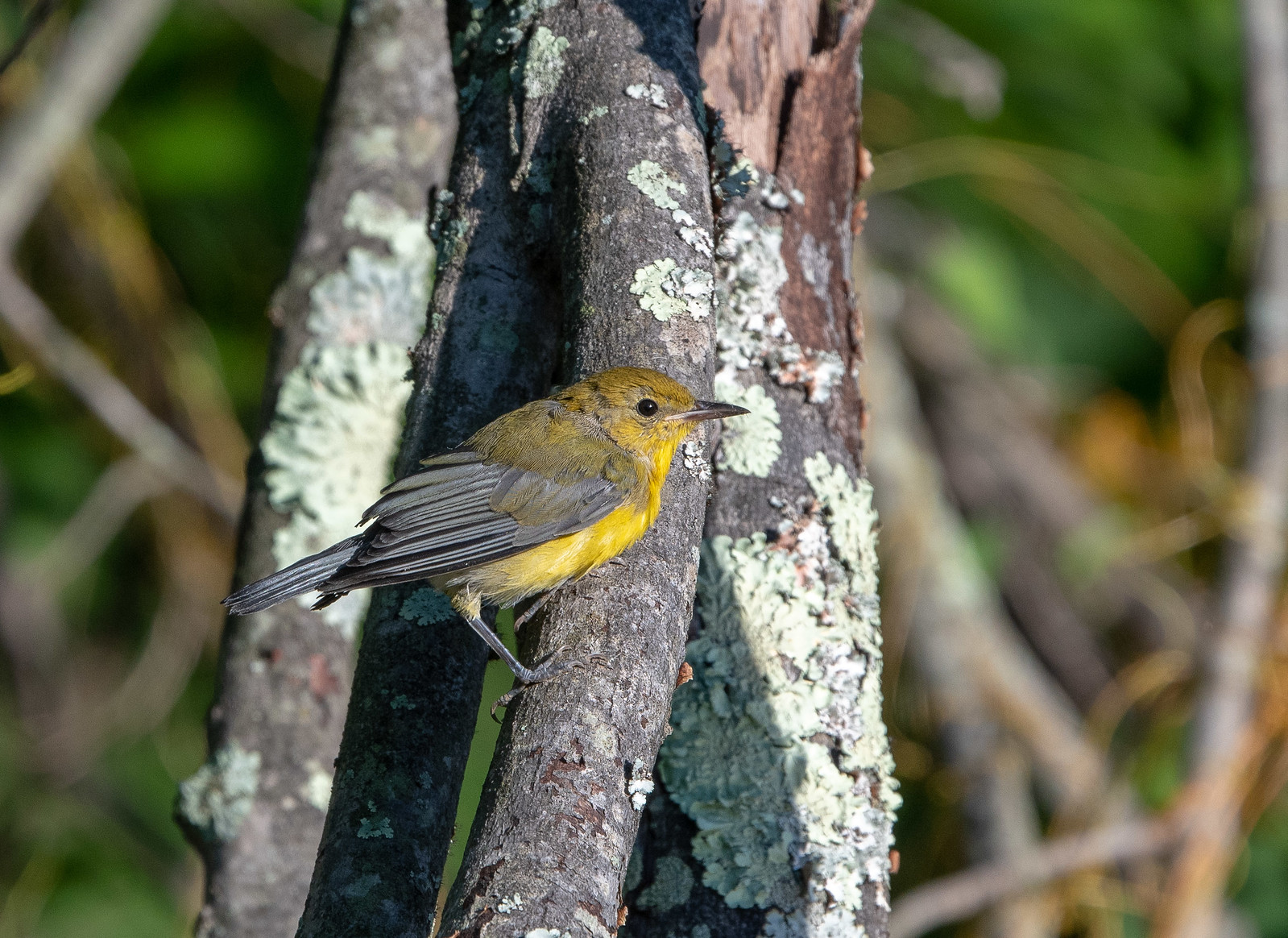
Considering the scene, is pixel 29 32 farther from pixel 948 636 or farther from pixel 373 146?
pixel 948 636

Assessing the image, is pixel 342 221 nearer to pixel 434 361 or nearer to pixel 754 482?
pixel 434 361

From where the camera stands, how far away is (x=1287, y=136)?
5.27 metres

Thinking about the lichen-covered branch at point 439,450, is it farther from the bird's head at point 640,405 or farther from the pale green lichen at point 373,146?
the pale green lichen at point 373,146

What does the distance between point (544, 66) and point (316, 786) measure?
2012 millimetres

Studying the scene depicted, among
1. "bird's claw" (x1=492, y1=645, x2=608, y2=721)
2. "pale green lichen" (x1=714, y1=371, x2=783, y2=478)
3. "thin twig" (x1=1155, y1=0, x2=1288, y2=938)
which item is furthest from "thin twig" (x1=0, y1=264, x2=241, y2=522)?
"thin twig" (x1=1155, y1=0, x2=1288, y2=938)

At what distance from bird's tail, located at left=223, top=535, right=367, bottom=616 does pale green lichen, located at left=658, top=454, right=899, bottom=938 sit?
3.28ft

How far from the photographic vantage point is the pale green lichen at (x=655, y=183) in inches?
91.7

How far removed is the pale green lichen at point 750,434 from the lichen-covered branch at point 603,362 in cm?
14

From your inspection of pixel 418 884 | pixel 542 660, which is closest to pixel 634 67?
pixel 542 660

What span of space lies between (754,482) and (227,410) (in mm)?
4225

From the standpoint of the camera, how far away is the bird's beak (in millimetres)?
2464

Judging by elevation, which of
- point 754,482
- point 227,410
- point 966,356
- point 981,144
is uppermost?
point 981,144

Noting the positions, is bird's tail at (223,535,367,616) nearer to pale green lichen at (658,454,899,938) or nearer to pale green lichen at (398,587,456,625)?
pale green lichen at (398,587,456,625)

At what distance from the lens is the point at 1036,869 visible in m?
4.56
